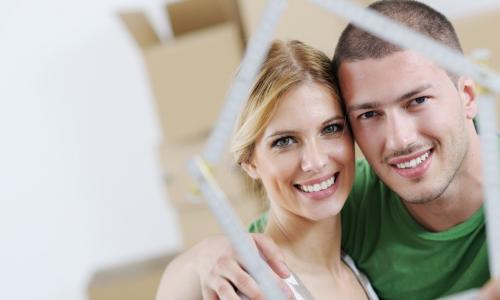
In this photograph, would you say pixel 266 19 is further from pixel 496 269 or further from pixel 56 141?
pixel 56 141

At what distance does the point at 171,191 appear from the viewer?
1.63 metres

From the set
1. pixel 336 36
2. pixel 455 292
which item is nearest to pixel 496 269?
pixel 455 292

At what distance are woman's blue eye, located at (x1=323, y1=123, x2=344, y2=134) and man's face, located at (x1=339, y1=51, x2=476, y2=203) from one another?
0.01 m

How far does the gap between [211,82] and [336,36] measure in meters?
0.86

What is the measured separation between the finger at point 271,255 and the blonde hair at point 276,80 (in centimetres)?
11

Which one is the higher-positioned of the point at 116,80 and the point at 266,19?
the point at 266,19

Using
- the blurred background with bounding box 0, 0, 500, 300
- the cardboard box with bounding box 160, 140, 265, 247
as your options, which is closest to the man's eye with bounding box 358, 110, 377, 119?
the cardboard box with bounding box 160, 140, 265, 247

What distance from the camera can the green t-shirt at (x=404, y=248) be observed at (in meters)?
0.77

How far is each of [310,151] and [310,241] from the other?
162 mm

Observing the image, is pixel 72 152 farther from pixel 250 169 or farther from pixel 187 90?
pixel 250 169

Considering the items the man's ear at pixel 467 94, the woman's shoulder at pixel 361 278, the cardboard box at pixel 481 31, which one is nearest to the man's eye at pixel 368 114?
the man's ear at pixel 467 94

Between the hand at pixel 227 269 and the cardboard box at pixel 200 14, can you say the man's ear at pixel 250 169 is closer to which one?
the hand at pixel 227 269

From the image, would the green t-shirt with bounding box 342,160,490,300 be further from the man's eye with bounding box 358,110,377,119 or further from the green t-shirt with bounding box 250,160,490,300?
the man's eye with bounding box 358,110,377,119

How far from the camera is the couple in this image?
2.26 ft
